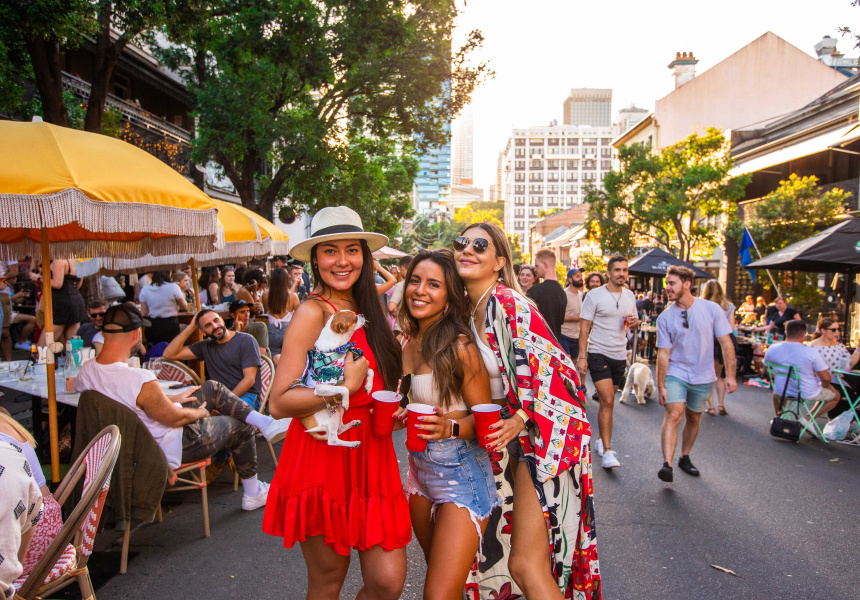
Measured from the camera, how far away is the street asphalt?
3.39 metres

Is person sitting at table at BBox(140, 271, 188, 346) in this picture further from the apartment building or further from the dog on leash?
the apartment building

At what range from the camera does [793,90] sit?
2898cm

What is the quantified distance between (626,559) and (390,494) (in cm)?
231

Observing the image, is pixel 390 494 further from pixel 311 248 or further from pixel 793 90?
pixel 793 90

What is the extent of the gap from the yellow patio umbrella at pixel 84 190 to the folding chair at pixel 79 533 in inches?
57.4

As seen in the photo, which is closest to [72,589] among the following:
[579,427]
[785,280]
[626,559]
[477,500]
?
[477,500]

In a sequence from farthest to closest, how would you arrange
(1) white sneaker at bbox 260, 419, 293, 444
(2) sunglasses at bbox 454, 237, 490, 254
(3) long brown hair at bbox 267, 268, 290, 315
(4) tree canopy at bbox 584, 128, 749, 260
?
(4) tree canopy at bbox 584, 128, 749, 260 < (3) long brown hair at bbox 267, 268, 290, 315 < (1) white sneaker at bbox 260, 419, 293, 444 < (2) sunglasses at bbox 454, 237, 490, 254

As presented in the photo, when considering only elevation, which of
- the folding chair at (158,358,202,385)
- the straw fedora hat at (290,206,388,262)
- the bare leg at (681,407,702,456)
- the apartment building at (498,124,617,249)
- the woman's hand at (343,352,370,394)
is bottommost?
the bare leg at (681,407,702,456)

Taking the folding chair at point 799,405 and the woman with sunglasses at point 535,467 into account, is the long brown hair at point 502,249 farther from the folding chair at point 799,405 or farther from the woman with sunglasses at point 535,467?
the folding chair at point 799,405

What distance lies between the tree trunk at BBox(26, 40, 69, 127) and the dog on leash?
7094 mm

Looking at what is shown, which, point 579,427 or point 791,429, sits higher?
point 579,427

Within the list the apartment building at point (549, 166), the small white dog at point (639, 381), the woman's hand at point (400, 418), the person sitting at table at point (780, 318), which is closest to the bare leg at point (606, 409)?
the small white dog at point (639, 381)

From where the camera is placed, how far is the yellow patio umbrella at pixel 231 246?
7098mm

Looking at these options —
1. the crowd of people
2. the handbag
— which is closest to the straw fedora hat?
the crowd of people
